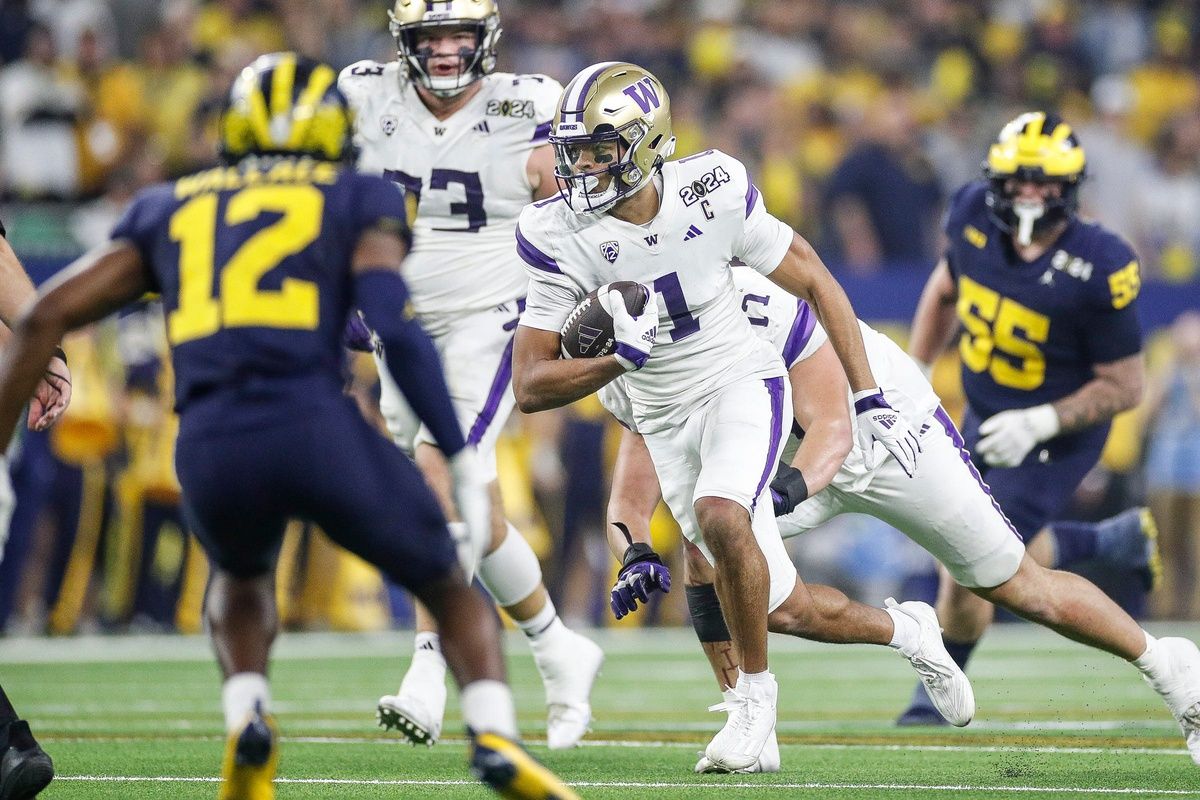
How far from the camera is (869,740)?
618 cm

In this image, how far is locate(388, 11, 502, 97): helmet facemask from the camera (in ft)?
19.8

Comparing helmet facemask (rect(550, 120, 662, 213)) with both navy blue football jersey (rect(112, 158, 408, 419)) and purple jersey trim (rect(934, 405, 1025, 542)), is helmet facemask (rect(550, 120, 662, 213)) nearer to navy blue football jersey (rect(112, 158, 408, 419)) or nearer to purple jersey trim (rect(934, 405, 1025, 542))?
purple jersey trim (rect(934, 405, 1025, 542))

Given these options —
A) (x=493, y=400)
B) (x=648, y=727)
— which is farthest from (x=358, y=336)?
(x=648, y=727)

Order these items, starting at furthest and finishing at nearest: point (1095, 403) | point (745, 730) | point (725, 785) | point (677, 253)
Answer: point (1095, 403) → point (677, 253) → point (745, 730) → point (725, 785)

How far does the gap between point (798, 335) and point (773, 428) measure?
50cm

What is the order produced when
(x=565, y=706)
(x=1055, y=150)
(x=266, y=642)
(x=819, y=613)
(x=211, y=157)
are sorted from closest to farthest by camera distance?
1. (x=266, y=642)
2. (x=819, y=613)
3. (x=565, y=706)
4. (x=1055, y=150)
5. (x=211, y=157)

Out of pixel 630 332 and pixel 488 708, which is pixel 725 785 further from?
pixel 488 708

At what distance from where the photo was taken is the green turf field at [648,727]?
491cm

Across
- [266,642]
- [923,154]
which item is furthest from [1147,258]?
[266,642]

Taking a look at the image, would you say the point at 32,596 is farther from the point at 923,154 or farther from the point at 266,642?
the point at 266,642

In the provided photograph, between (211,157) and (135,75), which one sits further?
(135,75)

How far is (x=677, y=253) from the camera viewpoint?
17.1 feet

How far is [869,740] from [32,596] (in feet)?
23.5

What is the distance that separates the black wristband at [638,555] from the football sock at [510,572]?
737 millimetres
